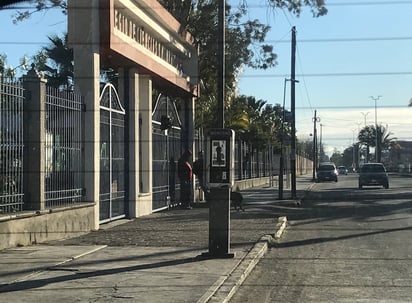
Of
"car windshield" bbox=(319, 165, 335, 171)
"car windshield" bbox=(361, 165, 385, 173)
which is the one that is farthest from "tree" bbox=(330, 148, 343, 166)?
"car windshield" bbox=(361, 165, 385, 173)

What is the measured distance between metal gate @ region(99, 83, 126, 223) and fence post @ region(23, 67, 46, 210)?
10.1 ft

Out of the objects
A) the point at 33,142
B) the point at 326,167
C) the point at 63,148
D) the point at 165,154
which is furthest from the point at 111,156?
the point at 326,167

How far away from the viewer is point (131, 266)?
32.1 ft

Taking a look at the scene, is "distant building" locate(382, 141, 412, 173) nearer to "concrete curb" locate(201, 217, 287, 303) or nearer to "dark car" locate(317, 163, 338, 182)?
"dark car" locate(317, 163, 338, 182)

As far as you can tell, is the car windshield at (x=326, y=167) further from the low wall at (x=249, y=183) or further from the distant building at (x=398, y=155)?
the distant building at (x=398, y=155)

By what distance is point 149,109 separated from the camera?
741 inches

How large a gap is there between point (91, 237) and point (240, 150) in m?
21.9

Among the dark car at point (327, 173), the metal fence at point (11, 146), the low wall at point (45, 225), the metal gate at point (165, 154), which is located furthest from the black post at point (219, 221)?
the dark car at point (327, 173)

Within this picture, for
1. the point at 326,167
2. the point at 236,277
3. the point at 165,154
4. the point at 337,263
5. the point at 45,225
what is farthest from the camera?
the point at 326,167

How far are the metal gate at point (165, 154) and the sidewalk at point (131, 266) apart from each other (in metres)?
5.00

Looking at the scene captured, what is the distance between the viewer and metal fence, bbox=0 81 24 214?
11281mm

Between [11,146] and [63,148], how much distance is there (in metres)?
2.03

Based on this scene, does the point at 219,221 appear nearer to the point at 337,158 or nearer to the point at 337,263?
the point at 337,263

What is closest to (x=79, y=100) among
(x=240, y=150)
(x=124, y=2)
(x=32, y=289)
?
(x=124, y=2)
